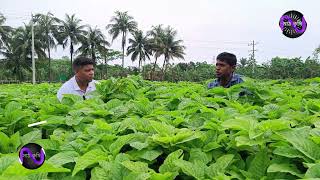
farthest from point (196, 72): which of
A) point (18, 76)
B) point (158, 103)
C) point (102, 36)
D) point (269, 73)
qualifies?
point (158, 103)

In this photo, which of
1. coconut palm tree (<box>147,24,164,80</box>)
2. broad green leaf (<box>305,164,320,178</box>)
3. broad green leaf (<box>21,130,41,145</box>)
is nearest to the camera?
broad green leaf (<box>305,164,320,178</box>)

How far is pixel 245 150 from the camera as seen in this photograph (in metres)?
1.48

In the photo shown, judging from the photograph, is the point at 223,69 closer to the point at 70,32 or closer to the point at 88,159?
the point at 88,159

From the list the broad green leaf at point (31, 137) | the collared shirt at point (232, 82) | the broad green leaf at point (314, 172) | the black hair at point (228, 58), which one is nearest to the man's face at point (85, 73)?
the collared shirt at point (232, 82)

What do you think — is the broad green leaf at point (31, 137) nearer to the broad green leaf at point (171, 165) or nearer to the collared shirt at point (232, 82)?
the broad green leaf at point (171, 165)

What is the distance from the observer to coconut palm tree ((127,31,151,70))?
192ft

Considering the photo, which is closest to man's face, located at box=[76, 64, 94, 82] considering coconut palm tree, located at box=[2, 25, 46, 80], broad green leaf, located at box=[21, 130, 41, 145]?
broad green leaf, located at box=[21, 130, 41, 145]

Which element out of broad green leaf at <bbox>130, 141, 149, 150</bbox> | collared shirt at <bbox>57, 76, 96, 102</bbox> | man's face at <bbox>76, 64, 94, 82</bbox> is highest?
man's face at <bbox>76, 64, 94, 82</bbox>

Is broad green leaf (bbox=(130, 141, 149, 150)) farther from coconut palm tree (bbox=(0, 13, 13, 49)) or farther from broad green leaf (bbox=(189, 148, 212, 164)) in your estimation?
coconut palm tree (bbox=(0, 13, 13, 49))

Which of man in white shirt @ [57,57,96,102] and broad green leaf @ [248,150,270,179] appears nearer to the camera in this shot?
broad green leaf @ [248,150,270,179]

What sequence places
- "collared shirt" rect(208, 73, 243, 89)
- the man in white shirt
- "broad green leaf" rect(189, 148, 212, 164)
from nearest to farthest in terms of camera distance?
"broad green leaf" rect(189, 148, 212, 164), "collared shirt" rect(208, 73, 243, 89), the man in white shirt

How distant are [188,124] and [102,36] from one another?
58.4 meters

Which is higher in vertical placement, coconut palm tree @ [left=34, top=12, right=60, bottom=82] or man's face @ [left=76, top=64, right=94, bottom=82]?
coconut palm tree @ [left=34, top=12, right=60, bottom=82]

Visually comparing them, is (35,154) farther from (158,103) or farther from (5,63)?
(5,63)
